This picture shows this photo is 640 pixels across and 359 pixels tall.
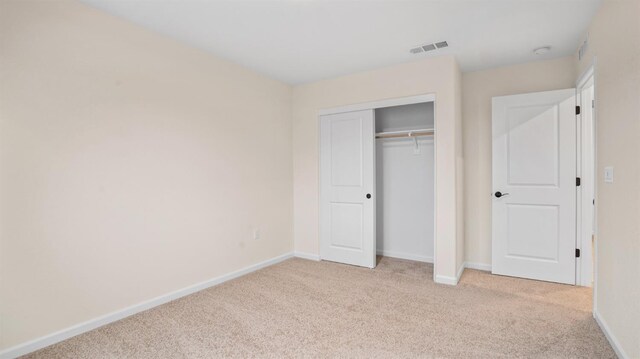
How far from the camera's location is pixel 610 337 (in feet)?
6.93

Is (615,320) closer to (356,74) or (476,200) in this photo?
(476,200)

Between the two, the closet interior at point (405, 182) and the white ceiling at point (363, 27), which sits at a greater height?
the white ceiling at point (363, 27)

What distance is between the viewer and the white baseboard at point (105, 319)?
2029mm

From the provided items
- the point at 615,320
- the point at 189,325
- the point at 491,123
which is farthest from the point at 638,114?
the point at 189,325

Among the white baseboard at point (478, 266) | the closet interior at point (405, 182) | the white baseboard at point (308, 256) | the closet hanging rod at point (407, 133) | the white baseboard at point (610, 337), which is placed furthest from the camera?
the white baseboard at point (308, 256)

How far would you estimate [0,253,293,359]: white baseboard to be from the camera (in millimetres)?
2029

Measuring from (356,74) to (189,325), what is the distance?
3159 mm

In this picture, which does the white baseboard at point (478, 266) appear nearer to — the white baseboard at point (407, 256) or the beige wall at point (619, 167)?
the white baseboard at point (407, 256)

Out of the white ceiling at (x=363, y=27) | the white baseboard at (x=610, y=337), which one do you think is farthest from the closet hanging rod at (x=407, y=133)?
the white baseboard at (x=610, y=337)

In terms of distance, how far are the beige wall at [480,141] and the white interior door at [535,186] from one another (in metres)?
0.15

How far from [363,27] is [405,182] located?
220 cm

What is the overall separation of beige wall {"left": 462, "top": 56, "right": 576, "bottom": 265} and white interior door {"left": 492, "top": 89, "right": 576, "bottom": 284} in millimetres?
153

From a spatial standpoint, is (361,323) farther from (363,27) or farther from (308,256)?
(363,27)

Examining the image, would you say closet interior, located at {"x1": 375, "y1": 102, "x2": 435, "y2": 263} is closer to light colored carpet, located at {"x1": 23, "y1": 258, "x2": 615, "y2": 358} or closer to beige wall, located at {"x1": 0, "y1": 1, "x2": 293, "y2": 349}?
light colored carpet, located at {"x1": 23, "y1": 258, "x2": 615, "y2": 358}
